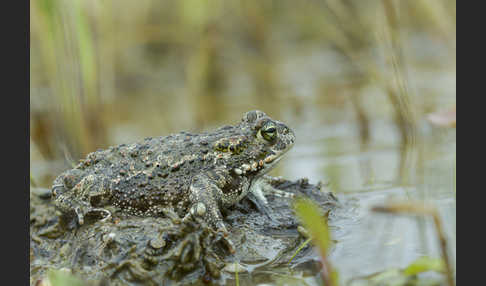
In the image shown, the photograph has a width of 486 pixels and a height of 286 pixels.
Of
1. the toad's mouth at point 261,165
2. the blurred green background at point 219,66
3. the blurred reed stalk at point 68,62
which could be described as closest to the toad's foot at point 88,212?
the toad's mouth at point 261,165

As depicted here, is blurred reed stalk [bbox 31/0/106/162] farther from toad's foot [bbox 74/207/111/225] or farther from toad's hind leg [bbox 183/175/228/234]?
toad's hind leg [bbox 183/175/228/234]

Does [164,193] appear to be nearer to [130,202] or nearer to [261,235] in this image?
[130,202]

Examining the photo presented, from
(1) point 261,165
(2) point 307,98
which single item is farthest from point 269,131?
(2) point 307,98

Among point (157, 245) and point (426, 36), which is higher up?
point (426, 36)

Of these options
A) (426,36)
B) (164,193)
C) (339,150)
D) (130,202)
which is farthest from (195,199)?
(426,36)

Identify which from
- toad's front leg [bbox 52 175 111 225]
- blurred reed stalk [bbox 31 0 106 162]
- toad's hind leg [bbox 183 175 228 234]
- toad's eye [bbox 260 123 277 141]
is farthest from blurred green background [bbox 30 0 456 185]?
toad's hind leg [bbox 183 175 228 234]

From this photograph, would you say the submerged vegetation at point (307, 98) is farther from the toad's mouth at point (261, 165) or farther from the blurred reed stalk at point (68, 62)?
the toad's mouth at point (261, 165)
